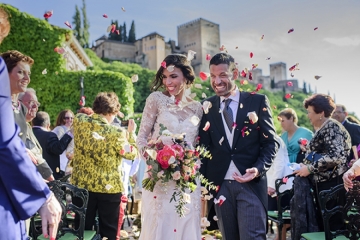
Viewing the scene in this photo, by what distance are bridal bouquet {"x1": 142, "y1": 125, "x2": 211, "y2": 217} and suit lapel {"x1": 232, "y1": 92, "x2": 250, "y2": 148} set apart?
1.02 ft

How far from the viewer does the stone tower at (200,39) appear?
323 ft

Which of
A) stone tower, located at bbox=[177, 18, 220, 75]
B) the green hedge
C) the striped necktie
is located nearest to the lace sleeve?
the striped necktie

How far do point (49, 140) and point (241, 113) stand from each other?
3.16 meters

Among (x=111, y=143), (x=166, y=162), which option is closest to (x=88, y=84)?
(x=111, y=143)

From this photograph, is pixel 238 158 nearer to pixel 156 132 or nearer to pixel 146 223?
pixel 156 132

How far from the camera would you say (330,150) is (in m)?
4.13

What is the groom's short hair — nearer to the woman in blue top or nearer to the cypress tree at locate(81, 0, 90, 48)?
the woman in blue top

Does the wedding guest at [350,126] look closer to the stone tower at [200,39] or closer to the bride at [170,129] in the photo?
the bride at [170,129]

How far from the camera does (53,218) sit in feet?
5.87

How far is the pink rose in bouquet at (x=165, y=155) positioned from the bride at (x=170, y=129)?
0.31 m

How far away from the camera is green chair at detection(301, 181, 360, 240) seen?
11.3 ft

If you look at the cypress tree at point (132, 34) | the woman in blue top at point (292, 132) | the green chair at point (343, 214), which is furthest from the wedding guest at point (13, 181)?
the cypress tree at point (132, 34)

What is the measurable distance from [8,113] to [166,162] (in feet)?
5.59

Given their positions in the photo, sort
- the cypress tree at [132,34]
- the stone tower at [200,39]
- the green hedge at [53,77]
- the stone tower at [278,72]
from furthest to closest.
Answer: the stone tower at [278,72]
the stone tower at [200,39]
the cypress tree at [132,34]
the green hedge at [53,77]
